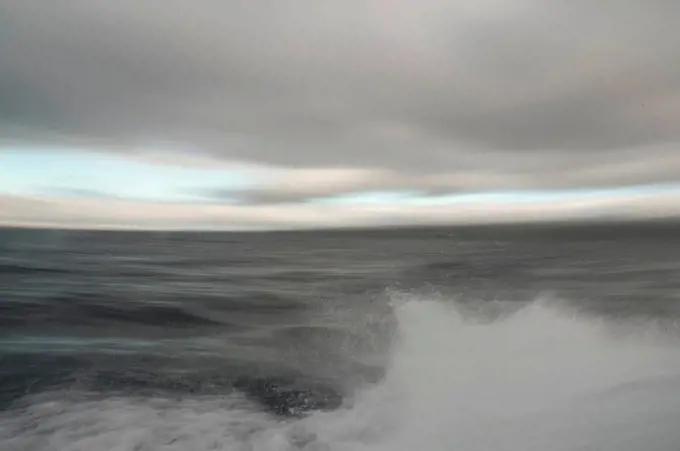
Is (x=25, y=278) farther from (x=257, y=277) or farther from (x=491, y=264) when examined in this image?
(x=491, y=264)

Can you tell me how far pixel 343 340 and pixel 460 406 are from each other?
287mm

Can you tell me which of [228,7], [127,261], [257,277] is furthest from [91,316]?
[228,7]

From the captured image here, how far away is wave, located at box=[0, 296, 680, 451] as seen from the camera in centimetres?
112

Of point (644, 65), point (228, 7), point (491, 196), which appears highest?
point (228, 7)

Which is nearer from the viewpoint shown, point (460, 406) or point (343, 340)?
point (460, 406)

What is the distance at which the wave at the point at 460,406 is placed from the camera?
1119 mm

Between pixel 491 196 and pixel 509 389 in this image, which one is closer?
pixel 509 389

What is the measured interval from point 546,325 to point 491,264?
184mm

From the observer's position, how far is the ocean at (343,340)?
3.73 feet

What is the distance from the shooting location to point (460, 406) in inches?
45.6

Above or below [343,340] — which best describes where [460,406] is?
below

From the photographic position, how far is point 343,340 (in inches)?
50.5

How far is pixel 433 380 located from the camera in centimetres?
119

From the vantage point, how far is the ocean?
3.73ft
